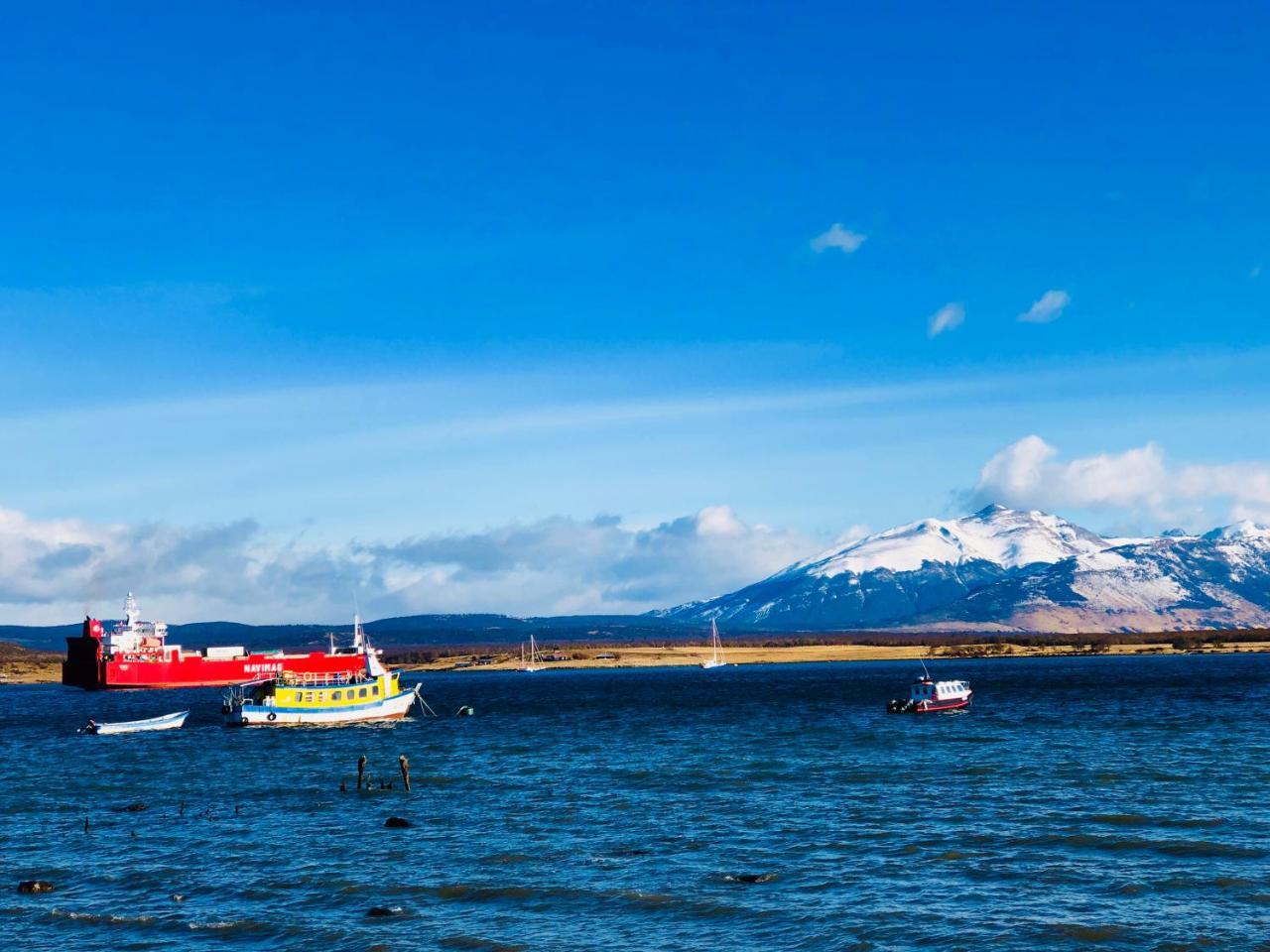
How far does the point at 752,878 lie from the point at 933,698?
85816 millimetres

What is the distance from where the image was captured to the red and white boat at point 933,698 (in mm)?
124875

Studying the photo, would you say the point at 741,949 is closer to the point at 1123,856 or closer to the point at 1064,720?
the point at 1123,856

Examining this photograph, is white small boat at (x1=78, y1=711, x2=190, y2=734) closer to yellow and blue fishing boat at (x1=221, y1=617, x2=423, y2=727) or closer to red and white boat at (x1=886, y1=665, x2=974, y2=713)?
yellow and blue fishing boat at (x1=221, y1=617, x2=423, y2=727)

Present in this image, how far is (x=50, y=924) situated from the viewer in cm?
4053

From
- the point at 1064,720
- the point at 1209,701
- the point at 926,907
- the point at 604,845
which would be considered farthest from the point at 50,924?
the point at 1209,701

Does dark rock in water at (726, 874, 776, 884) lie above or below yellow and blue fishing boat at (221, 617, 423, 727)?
below

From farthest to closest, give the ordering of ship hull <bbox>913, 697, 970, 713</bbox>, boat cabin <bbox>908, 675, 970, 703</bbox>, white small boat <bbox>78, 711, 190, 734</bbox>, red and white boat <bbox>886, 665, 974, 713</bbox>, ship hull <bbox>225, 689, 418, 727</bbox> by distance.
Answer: boat cabin <bbox>908, 675, 970, 703</bbox> → red and white boat <bbox>886, 665, 974, 713</bbox> → ship hull <bbox>913, 697, 970, 713</bbox> → ship hull <bbox>225, 689, 418, 727</bbox> → white small boat <bbox>78, 711, 190, 734</bbox>

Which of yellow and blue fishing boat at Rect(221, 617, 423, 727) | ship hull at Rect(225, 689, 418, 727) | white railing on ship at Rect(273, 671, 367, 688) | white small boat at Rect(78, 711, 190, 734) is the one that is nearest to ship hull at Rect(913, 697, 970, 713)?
yellow and blue fishing boat at Rect(221, 617, 423, 727)

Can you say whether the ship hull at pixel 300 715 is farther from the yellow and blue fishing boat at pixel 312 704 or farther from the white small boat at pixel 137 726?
the white small boat at pixel 137 726

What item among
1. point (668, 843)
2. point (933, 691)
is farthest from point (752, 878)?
point (933, 691)

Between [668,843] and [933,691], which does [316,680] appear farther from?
[668,843]

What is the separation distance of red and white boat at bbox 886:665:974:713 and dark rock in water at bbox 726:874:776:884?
83.9 metres

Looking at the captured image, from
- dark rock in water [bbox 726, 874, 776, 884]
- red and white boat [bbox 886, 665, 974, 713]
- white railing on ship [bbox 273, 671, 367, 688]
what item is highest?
white railing on ship [bbox 273, 671, 367, 688]

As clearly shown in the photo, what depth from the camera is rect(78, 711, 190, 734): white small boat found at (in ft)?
389
